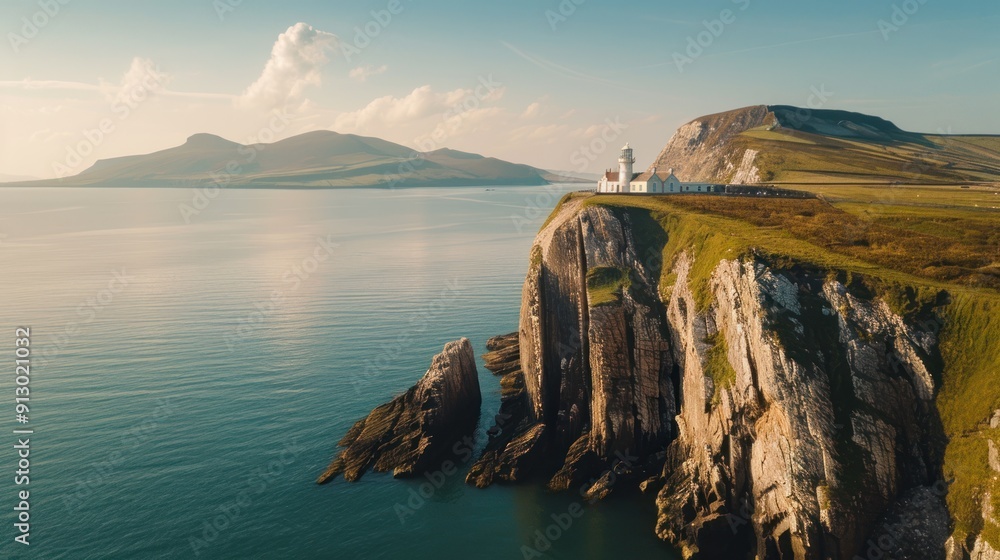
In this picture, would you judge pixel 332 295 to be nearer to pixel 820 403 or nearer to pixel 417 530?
pixel 417 530

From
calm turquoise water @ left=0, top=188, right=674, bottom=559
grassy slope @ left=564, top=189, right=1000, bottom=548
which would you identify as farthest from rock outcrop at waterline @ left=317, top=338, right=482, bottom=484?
grassy slope @ left=564, top=189, right=1000, bottom=548

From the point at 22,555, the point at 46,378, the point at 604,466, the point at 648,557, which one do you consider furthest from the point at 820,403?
the point at 46,378

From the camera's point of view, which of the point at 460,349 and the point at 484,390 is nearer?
the point at 460,349

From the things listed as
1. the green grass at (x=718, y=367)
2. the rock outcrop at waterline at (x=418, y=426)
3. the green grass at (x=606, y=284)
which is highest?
the green grass at (x=606, y=284)

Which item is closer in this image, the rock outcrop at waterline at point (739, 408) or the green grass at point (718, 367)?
the rock outcrop at waterline at point (739, 408)

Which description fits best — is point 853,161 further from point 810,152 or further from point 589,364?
point 589,364

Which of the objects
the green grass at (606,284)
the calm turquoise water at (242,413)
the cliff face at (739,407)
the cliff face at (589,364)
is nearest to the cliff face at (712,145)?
the calm turquoise water at (242,413)

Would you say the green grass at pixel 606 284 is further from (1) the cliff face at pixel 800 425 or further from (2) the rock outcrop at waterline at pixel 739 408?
(1) the cliff face at pixel 800 425
